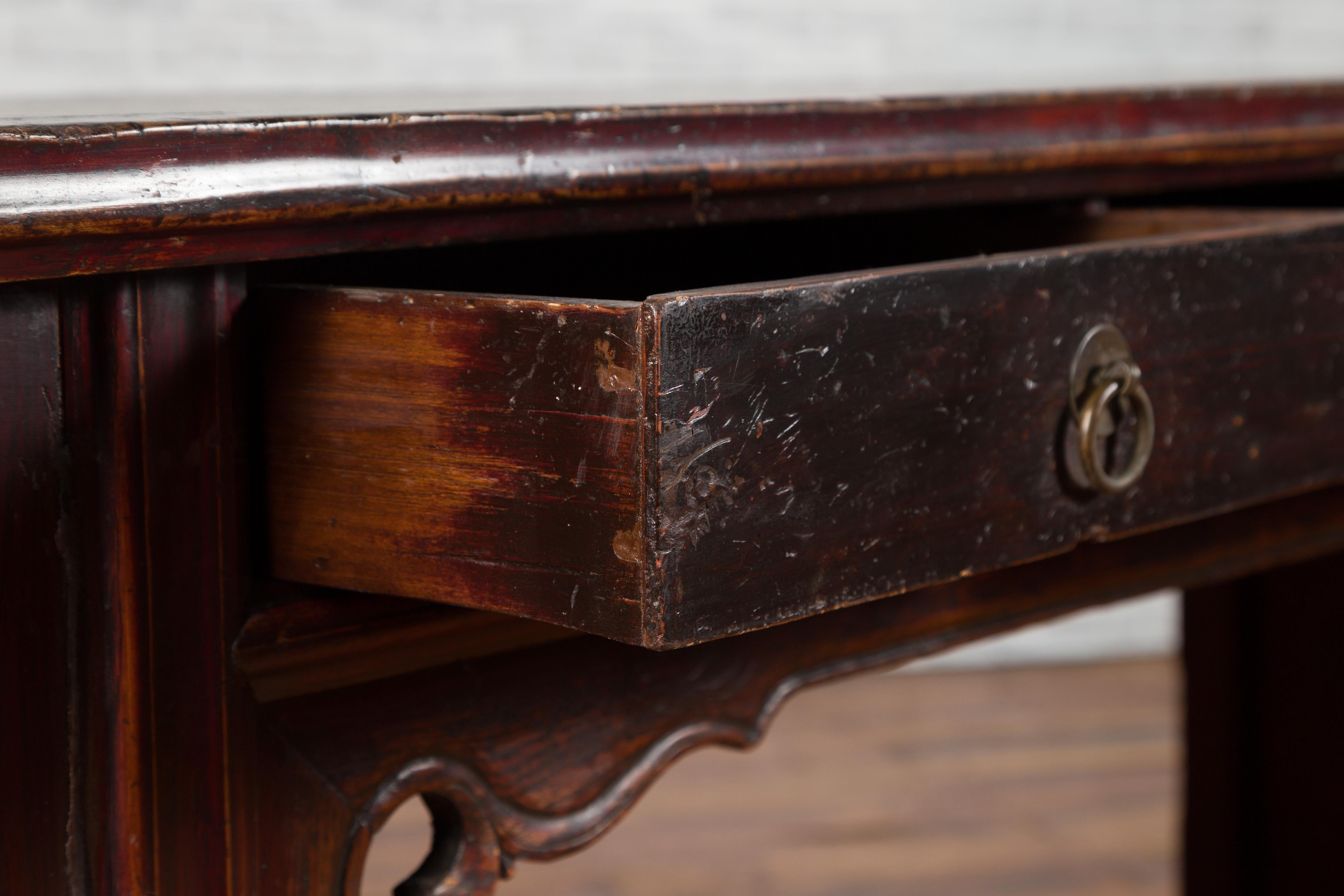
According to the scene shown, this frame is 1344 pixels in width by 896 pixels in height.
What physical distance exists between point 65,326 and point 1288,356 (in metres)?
0.51

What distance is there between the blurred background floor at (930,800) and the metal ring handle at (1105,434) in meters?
1.49

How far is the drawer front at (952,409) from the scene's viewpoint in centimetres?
45

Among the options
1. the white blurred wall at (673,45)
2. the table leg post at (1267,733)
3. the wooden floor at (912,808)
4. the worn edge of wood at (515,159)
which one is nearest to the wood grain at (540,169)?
the worn edge of wood at (515,159)

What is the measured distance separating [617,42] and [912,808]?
1.39 m

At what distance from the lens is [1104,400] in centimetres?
57

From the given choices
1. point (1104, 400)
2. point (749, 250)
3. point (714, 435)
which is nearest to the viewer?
point (714, 435)

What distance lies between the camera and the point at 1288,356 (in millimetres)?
679

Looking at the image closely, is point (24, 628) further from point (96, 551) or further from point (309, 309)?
point (309, 309)

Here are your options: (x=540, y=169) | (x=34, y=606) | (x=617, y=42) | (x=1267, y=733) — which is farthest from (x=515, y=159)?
(x=617, y=42)

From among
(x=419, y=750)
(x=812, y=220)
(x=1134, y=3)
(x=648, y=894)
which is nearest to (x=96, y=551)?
(x=419, y=750)

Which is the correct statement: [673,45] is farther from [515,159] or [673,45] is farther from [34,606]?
[34,606]

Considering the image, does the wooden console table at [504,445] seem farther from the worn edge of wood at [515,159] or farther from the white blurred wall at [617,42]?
the white blurred wall at [617,42]

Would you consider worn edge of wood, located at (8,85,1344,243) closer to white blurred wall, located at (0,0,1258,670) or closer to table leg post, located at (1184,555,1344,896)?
table leg post, located at (1184,555,1344,896)

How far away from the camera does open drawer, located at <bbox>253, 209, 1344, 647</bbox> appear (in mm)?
443
